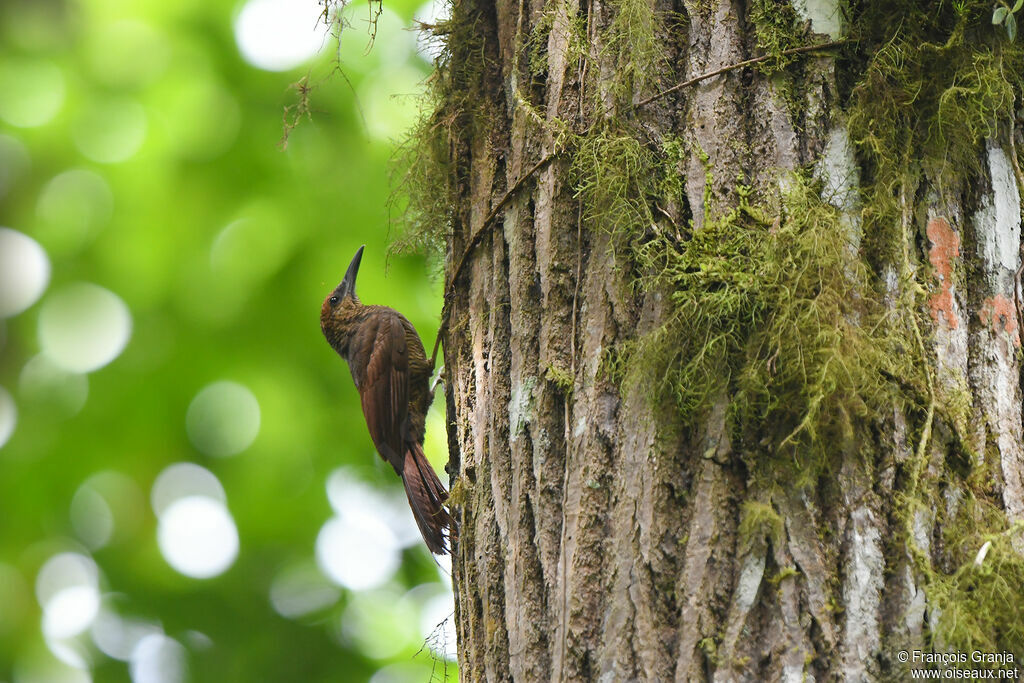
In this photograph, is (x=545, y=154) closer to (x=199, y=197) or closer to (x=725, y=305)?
(x=725, y=305)

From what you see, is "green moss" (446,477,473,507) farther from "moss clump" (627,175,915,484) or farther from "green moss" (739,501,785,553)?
"green moss" (739,501,785,553)

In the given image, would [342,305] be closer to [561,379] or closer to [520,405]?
[520,405]

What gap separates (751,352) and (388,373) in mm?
2740

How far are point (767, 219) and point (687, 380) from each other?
37cm

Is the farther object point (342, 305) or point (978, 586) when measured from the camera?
point (342, 305)

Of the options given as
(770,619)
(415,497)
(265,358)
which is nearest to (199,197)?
(265,358)

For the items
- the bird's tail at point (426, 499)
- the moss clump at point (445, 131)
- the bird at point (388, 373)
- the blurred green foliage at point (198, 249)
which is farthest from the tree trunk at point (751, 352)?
the blurred green foliage at point (198, 249)

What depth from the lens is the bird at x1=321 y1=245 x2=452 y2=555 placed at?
4051 millimetres

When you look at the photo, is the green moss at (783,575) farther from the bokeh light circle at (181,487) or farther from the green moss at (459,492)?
the bokeh light circle at (181,487)

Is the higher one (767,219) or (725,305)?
(767,219)

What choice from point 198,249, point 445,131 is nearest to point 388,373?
point 198,249

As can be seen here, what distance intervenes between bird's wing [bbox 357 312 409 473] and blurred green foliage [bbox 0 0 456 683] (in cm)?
42

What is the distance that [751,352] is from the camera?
5.66 ft

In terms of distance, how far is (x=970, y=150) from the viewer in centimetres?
193
